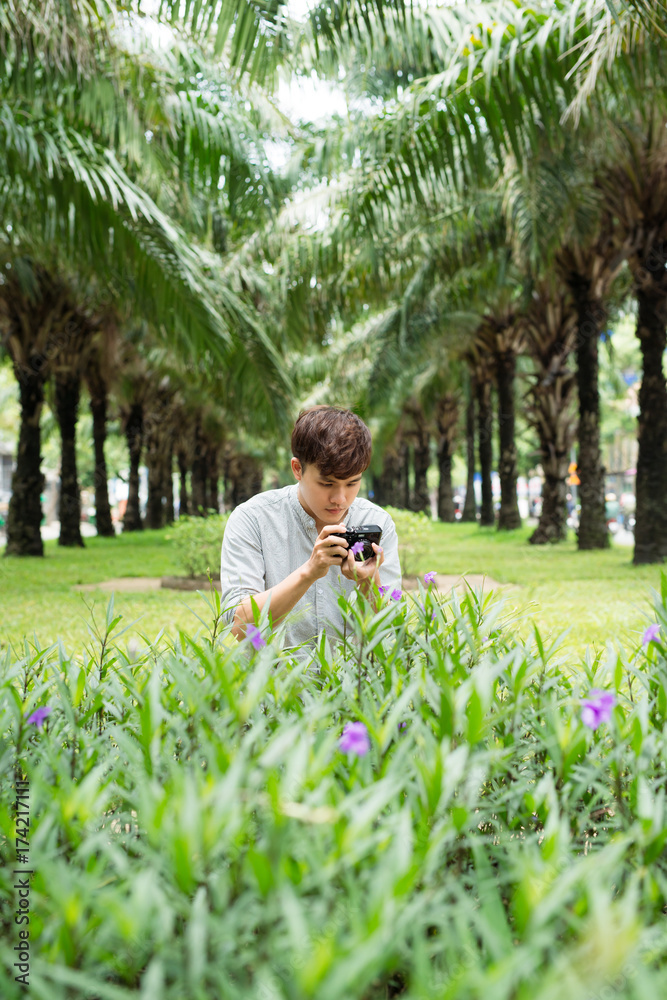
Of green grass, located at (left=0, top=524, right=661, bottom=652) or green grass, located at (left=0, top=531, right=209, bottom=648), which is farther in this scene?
green grass, located at (left=0, top=531, right=209, bottom=648)

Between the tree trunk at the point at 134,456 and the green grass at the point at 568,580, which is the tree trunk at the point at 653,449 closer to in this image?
the green grass at the point at 568,580

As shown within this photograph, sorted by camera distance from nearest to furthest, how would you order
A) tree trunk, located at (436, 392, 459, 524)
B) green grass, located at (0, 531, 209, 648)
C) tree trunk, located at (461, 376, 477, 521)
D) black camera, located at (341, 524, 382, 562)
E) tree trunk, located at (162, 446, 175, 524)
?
black camera, located at (341, 524, 382, 562) < green grass, located at (0, 531, 209, 648) < tree trunk, located at (162, 446, 175, 524) < tree trunk, located at (461, 376, 477, 521) < tree trunk, located at (436, 392, 459, 524)

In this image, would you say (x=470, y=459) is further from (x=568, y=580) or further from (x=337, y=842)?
(x=337, y=842)

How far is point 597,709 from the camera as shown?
1.44 meters

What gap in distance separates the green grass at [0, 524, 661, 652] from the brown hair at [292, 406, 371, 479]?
733 millimetres

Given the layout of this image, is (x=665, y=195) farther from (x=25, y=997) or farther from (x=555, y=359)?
(x=25, y=997)

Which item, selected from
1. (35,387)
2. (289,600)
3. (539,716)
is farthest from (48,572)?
(539,716)

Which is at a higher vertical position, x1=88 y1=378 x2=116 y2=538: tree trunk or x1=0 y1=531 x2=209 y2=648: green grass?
x1=88 y1=378 x2=116 y2=538: tree trunk

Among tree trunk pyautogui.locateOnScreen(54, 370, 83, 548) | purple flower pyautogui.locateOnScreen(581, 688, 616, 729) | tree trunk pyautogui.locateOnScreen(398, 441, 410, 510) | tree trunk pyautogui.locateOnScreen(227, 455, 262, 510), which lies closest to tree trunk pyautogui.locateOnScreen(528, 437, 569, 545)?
tree trunk pyautogui.locateOnScreen(54, 370, 83, 548)

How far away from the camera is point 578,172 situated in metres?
10.8

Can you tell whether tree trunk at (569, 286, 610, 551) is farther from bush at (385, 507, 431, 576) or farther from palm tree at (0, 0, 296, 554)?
palm tree at (0, 0, 296, 554)

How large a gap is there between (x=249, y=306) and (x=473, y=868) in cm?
992

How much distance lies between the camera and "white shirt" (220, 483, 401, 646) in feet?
9.41

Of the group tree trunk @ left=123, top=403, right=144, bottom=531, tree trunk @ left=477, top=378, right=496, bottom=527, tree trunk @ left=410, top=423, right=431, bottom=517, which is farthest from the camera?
tree trunk @ left=410, top=423, right=431, bottom=517
